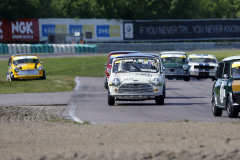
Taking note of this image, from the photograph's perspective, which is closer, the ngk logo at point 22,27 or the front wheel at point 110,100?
the front wheel at point 110,100

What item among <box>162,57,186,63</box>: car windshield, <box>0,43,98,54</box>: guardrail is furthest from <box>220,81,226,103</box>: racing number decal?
<box>0,43,98,54</box>: guardrail

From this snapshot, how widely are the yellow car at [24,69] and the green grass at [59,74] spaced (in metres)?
0.52

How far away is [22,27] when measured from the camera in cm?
7381

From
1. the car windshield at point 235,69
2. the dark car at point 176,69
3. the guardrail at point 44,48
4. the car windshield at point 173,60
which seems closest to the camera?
the car windshield at point 235,69

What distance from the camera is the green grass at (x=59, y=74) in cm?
3075

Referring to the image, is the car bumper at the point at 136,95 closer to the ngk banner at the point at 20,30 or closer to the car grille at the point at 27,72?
the car grille at the point at 27,72

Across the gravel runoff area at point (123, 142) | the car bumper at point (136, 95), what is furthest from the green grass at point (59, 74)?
the gravel runoff area at point (123, 142)

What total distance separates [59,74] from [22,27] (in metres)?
28.1

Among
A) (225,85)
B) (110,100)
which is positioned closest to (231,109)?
(225,85)

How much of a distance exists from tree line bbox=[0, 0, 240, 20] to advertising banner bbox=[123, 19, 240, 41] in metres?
4.39

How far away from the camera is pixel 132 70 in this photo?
69.1 feet

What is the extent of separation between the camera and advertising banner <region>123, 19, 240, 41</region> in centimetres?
8225

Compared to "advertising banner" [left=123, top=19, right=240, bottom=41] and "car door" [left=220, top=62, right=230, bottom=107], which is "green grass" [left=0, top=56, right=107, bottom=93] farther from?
"advertising banner" [left=123, top=19, right=240, bottom=41]

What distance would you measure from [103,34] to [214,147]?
7141 cm
